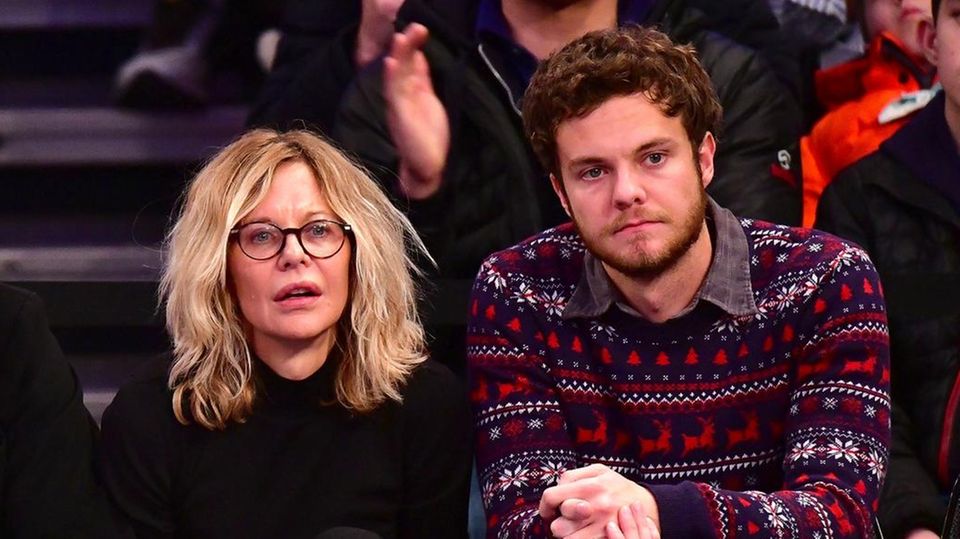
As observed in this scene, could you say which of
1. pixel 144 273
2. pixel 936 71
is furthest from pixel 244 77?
pixel 936 71

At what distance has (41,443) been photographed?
7.04 feet

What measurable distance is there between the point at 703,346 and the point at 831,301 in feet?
0.64

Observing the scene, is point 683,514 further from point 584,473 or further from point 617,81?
point 617,81

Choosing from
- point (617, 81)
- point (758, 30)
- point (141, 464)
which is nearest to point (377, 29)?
point (758, 30)

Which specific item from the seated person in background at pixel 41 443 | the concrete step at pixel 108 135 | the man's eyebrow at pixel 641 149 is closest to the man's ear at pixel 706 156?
the man's eyebrow at pixel 641 149

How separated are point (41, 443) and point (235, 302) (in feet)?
1.19

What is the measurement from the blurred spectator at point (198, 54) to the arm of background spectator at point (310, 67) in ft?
0.25

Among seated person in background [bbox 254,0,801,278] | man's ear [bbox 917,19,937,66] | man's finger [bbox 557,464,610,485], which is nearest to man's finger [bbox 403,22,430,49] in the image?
seated person in background [bbox 254,0,801,278]

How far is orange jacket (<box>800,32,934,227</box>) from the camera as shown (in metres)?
2.83

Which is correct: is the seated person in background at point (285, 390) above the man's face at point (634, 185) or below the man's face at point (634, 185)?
below

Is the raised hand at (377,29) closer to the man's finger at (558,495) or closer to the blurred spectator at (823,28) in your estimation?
the blurred spectator at (823,28)

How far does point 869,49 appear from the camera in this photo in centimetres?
295

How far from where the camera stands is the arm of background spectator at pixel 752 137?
9.02 feet

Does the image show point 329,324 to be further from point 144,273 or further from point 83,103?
point 83,103
